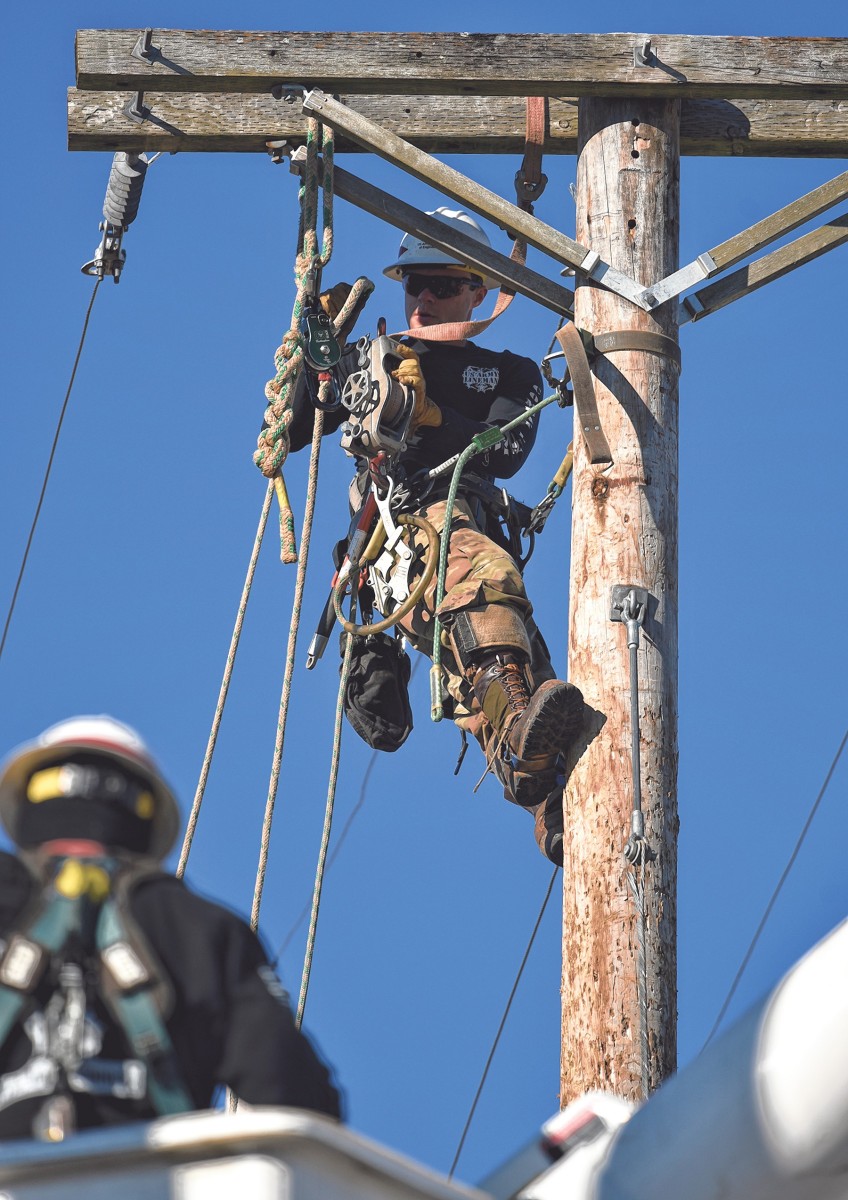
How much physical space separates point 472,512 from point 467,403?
1.42ft

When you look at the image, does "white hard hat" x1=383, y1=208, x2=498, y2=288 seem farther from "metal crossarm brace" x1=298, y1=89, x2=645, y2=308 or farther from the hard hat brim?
"metal crossarm brace" x1=298, y1=89, x2=645, y2=308

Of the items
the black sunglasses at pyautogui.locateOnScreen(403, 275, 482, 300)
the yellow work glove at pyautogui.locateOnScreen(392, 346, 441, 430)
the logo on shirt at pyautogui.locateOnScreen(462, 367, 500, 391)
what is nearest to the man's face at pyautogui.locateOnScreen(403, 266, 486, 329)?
the black sunglasses at pyautogui.locateOnScreen(403, 275, 482, 300)

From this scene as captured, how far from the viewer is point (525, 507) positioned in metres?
7.78

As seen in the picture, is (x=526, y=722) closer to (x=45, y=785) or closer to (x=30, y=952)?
(x=45, y=785)

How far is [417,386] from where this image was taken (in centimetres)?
748

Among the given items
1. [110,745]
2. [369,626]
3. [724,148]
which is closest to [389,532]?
[369,626]

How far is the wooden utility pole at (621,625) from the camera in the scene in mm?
6246

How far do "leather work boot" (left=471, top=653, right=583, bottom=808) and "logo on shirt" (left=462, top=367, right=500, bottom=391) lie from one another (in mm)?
1109

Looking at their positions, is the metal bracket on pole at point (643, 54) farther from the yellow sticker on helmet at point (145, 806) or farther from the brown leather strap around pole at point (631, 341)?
the yellow sticker on helmet at point (145, 806)

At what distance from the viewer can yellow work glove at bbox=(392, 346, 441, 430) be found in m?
7.46

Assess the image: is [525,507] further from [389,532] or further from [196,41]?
[196,41]

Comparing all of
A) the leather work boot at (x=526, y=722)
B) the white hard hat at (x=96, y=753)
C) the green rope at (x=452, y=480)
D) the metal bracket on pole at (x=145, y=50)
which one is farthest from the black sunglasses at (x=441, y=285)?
the white hard hat at (x=96, y=753)

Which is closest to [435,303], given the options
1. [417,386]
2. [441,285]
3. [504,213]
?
[441,285]

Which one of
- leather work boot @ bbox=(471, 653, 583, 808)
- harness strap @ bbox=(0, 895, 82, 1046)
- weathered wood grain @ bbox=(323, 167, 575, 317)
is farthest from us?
weathered wood grain @ bbox=(323, 167, 575, 317)
